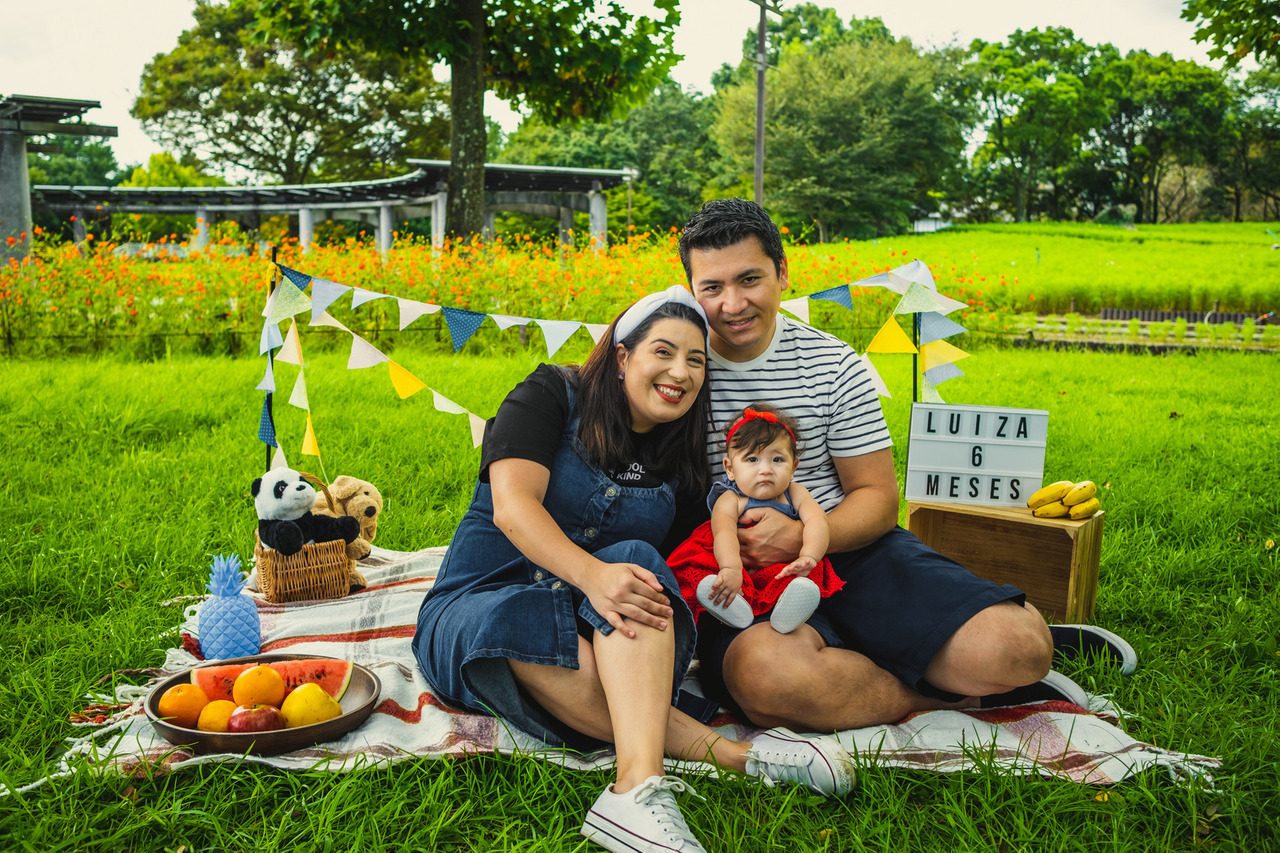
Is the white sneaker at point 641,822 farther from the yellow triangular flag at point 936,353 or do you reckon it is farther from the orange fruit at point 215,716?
the yellow triangular flag at point 936,353

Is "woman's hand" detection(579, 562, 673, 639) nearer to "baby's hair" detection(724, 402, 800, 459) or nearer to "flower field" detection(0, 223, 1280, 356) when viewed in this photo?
"baby's hair" detection(724, 402, 800, 459)

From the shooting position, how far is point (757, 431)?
2494 millimetres

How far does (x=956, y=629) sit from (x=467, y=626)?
4.32ft

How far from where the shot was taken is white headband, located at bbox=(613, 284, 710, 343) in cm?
239

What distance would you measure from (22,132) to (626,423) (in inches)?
431

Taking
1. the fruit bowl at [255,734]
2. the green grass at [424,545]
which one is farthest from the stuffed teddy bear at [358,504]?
the fruit bowl at [255,734]

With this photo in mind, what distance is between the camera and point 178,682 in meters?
2.35

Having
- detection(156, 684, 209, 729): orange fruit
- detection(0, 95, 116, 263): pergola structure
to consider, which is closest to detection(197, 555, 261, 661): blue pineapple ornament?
detection(156, 684, 209, 729): orange fruit

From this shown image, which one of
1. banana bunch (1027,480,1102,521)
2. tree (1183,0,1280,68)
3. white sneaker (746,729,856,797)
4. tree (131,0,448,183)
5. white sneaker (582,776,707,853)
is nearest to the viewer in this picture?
white sneaker (582,776,707,853)

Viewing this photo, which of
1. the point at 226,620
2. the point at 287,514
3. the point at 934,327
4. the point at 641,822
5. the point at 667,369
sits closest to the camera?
the point at 641,822

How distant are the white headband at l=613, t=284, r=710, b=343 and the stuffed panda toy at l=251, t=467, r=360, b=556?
59.1 inches

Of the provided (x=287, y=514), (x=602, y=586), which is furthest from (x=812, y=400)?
(x=287, y=514)

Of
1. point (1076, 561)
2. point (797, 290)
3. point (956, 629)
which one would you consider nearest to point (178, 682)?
point (956, 629)

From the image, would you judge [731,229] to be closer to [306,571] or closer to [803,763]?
[803,763]
